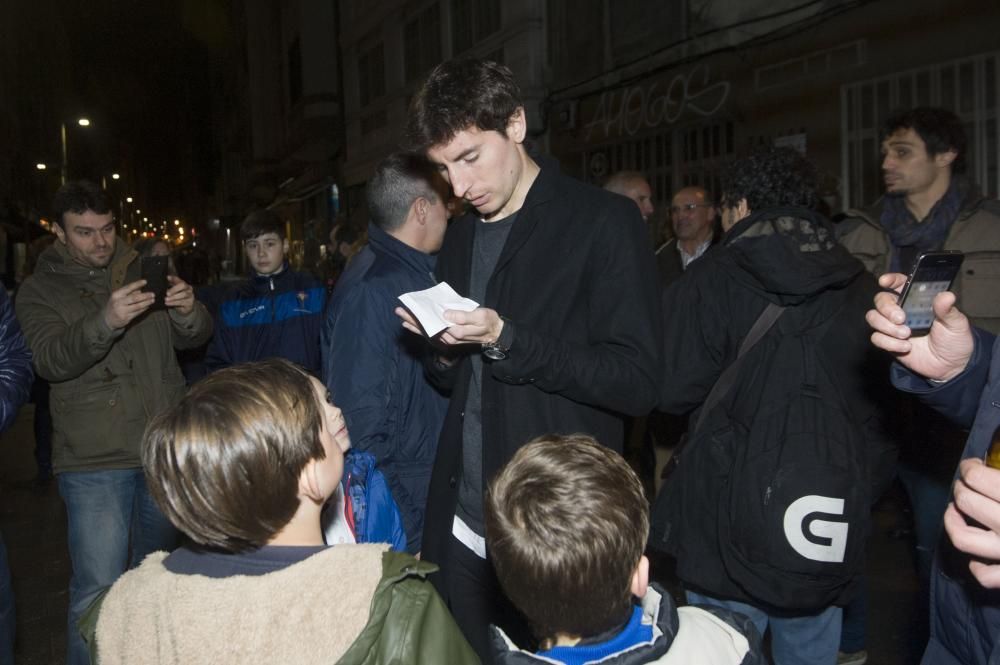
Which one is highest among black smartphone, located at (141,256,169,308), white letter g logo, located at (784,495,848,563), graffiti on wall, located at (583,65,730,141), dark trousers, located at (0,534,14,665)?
graffiti on wall, located at (583,65,730,141)

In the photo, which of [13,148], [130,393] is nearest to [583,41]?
[130,393]

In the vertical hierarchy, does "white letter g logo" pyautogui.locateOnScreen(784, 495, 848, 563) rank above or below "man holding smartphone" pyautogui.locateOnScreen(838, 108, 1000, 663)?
below

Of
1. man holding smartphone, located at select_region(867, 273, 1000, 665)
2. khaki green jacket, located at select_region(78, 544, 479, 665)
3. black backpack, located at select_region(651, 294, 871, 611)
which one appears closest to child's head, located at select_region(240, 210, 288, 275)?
black backpack, located at select_region(651, 294, 871, 611)

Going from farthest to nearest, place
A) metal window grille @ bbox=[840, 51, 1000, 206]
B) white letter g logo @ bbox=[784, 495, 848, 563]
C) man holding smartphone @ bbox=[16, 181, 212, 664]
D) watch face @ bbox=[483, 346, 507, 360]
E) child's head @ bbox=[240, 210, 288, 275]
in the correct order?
metal window grille @ bbox=[840, 51, 1000, 206]
child's head @ bbox=[240, 210, 288, 275]
man holding smartphone @ bbox=[16, 181, 212, 664]
white letter g logo @ bbox=[784, 495, 848, 563]
watch face @ bbox=[483, 346, 507, 360]

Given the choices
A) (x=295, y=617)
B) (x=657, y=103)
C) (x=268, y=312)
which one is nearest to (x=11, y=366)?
(x=268, y=312)

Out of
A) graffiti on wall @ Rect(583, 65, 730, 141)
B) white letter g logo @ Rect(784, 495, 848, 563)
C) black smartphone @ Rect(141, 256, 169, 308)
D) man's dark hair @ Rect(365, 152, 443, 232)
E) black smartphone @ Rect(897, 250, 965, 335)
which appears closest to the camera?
black smartphone @ Rect(897, 250, 965, 335)

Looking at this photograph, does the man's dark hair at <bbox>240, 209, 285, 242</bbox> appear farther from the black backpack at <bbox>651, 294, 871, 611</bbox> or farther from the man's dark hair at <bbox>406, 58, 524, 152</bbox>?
the black backpack at <bbox>651, 294, 871, 611</bbox>

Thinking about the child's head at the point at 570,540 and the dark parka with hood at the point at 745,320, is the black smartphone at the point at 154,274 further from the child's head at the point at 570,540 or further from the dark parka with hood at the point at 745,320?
the child's head at the point at 570,540

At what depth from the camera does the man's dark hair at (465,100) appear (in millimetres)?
2383

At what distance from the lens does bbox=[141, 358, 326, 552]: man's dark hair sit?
62.7 inches

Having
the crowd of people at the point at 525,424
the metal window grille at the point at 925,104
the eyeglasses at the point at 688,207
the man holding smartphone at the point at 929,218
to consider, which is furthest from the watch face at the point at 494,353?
the metal window grille at the point at 925,104

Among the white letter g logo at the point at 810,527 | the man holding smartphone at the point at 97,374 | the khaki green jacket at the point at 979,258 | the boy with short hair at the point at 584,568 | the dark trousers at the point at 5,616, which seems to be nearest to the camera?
the boy with short hair at the point at 584,568

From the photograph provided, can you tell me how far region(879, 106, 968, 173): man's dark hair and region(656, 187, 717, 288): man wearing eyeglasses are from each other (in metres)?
1.79

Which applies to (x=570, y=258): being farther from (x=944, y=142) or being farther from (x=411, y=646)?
(x=944, y=142)
